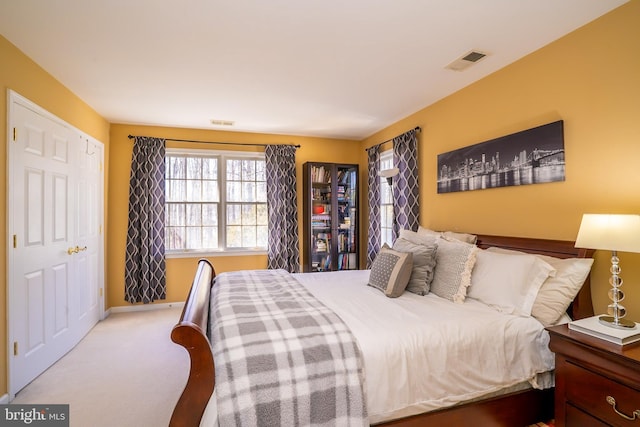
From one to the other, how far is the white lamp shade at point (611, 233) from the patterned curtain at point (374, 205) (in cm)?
288

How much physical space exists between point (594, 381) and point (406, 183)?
2.61 metres

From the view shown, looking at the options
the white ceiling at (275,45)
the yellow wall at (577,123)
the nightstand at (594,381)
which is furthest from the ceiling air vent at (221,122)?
the nightstand at (594,381)

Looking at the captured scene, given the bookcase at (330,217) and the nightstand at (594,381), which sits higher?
the bookcase at (330,217)

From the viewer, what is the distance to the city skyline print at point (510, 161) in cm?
228

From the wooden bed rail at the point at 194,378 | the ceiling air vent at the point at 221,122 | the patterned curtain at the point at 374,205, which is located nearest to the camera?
the wooden bed rail at the point at 194,378

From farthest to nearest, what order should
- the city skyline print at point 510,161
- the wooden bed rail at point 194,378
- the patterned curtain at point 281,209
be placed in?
the patterned curtain at point 281,209
the city skyline print at point 510,161
the wooden bed rail at point 194,378

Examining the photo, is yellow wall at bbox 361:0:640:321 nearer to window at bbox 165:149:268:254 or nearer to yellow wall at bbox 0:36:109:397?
window at bbox 165:149:268:254

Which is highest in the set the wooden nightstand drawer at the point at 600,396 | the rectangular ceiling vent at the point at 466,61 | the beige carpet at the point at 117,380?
the rectangular ceiling vent at the point at 466,61

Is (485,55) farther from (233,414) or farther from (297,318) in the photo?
(233,414)

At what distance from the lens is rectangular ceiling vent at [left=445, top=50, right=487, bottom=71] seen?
2463mm

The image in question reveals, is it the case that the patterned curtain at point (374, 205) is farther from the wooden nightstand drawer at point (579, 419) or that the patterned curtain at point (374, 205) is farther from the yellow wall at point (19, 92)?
the yellow wall at point (19, 92)

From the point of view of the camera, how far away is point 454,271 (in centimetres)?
241

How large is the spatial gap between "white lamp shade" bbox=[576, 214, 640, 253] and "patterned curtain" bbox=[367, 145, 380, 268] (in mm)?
2883

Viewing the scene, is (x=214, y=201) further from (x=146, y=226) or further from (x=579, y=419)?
(x=579, y=419)
